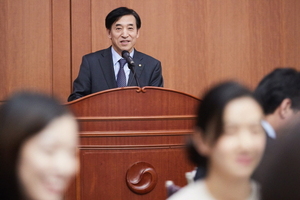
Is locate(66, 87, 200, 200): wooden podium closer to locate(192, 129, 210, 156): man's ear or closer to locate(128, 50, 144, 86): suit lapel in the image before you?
locate(128, 50, 144, 86): suit lapel

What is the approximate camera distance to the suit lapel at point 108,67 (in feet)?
13.0

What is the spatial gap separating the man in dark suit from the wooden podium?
89 centimetres

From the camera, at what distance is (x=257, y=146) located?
1.04m

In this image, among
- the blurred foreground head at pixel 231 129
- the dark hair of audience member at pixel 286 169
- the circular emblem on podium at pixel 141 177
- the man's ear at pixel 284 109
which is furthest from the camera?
the circular emblem on podium at pixel 141 177

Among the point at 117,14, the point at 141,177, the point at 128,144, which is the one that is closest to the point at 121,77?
the point at 117,14

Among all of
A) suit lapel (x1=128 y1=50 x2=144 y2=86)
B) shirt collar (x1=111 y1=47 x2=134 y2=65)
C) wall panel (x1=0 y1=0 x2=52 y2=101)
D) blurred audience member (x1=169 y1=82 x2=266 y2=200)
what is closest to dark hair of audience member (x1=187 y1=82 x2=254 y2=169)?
blurred audience member (x1=169 y1=82 x2=266 y2=200)

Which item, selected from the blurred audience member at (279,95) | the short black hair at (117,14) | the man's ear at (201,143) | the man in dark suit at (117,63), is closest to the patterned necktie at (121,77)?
the man in dark suit at (117,63)

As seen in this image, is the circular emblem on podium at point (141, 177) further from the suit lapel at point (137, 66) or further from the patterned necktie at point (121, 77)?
the patterned necktie at point (121, 77)

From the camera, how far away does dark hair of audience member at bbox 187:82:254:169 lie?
102cm

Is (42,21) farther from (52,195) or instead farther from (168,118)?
(52,195)

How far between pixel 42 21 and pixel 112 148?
2.19 meters

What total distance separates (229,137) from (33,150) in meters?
0.38

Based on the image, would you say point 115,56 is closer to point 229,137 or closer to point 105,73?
point 105,73

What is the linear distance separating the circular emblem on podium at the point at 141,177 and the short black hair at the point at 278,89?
110cm
